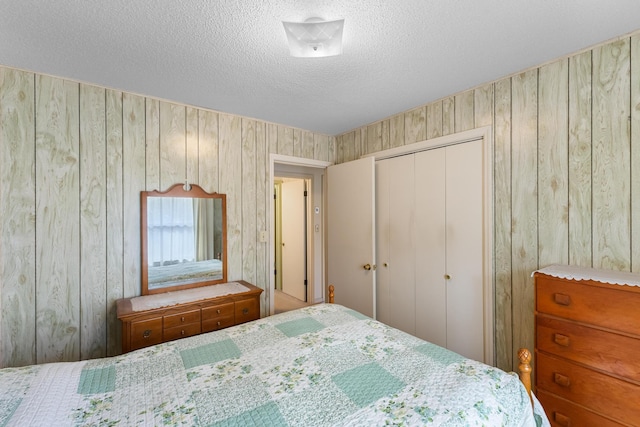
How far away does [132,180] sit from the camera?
2281mm

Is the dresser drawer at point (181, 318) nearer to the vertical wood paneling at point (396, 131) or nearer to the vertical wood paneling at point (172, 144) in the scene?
the vertical wood paneling at point (172, 144)

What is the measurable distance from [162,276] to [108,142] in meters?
1.13

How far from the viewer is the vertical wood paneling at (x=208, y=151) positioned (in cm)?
260

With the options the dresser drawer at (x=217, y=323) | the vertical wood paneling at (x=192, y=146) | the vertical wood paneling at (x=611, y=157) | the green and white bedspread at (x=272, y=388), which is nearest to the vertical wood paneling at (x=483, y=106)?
the vertical wood paneling at (x=611, y=157)

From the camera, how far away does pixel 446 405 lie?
3.25 feet

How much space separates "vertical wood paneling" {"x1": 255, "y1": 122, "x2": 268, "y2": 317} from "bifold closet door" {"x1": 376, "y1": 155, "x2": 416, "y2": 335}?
1.17 meters

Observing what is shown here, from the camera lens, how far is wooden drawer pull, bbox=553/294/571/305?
4.90ft

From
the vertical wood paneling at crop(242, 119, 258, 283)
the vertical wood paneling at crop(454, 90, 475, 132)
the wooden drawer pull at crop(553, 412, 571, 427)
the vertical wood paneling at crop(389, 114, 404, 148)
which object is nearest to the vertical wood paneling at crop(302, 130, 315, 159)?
the vertical wood paneling at crop(242, 119, 258, 283)

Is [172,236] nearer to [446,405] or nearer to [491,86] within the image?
[446,405]

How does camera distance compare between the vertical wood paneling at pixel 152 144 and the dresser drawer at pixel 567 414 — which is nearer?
the dresser drawer at pixel 567 414

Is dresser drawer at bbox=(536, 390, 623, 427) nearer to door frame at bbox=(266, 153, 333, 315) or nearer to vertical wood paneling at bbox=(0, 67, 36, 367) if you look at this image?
door frame at bbox=(266, 153, 333, 315)

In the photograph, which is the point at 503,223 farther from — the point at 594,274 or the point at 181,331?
the point at 181,331

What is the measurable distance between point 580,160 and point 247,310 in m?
2.57

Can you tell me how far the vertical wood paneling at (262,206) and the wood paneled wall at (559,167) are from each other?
1794 millimetres
